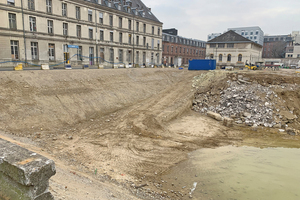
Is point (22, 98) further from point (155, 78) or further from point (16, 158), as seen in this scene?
point (155, 78)

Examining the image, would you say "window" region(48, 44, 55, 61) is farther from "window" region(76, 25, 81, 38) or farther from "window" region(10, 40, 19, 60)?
"window" region(76, 25, 81, 38)

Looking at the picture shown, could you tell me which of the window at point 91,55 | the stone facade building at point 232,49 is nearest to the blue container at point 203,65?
the window at point 91,55

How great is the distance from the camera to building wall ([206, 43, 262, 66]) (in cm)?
5841

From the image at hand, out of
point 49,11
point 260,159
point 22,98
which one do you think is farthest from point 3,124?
point 49,11

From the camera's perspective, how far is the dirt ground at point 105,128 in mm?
7645

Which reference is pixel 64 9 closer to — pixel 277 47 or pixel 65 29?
pixel 65 29

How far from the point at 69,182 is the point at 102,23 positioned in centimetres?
3954

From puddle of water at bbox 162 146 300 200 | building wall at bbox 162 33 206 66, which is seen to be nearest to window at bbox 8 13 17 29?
puddle of water at bbox 162 146 300 200

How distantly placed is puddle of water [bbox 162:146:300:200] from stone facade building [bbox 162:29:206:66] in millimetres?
48708

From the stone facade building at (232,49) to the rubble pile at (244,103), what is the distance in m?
39.1

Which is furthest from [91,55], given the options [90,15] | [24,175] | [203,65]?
[24,175]

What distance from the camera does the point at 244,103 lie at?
760 inches

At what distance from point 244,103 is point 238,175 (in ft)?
39.4

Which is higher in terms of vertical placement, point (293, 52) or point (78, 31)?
point (293, 52)
